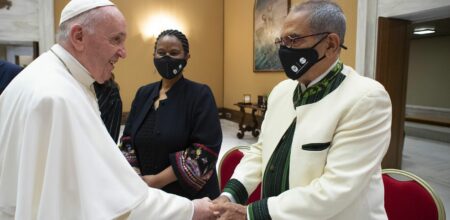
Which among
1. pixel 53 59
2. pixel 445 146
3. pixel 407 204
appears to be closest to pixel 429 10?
pixel 407 204

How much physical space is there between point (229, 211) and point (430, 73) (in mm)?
11247

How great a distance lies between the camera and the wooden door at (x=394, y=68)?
4.06 m

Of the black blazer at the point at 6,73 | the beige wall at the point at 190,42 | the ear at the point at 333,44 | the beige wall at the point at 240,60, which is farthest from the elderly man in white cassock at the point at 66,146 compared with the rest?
the beige wall at the point at 190,42

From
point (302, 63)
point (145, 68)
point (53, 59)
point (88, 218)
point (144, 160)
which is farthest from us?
point (145, 68)

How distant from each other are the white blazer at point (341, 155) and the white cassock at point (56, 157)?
555 mm

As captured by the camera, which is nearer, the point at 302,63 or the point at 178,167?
the point at 302,63

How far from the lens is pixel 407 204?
1543 millimetres

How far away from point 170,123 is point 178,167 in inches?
9.2

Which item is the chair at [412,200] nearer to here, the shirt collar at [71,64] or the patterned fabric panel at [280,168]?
the patterned fabric panel at [280,168]

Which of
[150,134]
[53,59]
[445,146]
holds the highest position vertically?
[53,59]

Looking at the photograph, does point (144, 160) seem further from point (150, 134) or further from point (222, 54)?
point (222, 54)

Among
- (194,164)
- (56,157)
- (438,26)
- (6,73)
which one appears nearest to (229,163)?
(194,164)

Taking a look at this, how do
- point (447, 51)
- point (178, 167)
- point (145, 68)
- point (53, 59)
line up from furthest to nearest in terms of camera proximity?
1. point (447, 51)
2. point (145, 68)
3. point (178, 167)
4. point (53, 59)

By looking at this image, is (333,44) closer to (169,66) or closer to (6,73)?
(169,66)
